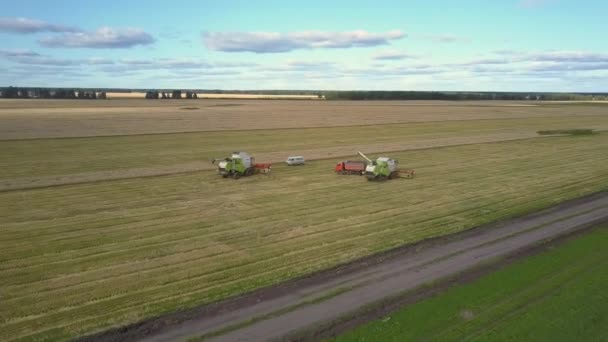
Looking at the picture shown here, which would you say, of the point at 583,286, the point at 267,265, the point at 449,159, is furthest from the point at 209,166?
the point at 583,286

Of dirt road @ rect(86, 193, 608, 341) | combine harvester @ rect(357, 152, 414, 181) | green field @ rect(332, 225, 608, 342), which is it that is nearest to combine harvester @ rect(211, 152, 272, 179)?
combine harvester @ rect(357, 152, 414, 181)

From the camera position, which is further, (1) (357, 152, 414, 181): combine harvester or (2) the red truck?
(2) the red truck

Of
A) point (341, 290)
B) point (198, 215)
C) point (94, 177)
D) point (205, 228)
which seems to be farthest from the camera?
point (94, 177)

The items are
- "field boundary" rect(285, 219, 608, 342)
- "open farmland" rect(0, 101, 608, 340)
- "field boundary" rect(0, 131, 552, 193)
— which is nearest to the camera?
"field boundary" rect(285, 219, 608, 342)

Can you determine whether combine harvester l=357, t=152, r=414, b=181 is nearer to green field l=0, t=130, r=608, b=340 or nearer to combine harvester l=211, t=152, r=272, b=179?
green field l=0, t=130, r=608, b=340

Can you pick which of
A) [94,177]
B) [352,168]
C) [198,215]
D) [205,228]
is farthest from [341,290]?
[94,177]

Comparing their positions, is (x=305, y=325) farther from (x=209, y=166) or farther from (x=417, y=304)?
(x=209, y=166)

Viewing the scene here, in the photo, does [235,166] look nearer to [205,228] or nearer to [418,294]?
[205,228]

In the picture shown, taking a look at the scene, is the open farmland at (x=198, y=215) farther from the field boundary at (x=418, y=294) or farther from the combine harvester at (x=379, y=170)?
the field boundary at (x=418, y=294)

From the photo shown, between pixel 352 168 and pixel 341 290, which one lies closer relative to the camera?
pixel 341 290
